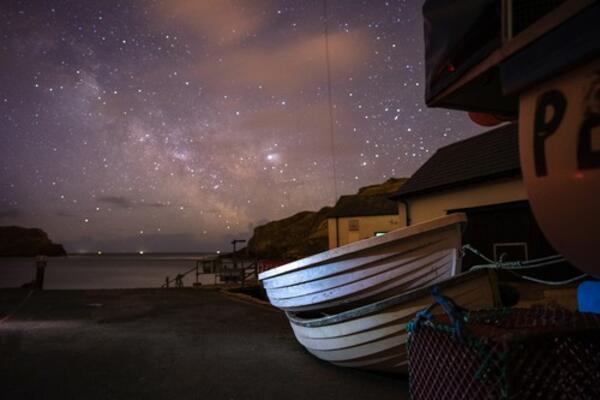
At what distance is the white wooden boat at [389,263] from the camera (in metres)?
5.30

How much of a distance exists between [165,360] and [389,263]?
445 centimetres

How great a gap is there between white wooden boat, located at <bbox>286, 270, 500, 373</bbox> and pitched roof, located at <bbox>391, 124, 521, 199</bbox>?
709cm

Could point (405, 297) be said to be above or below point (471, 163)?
below

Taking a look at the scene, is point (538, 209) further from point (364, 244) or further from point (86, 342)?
point (86, 342)

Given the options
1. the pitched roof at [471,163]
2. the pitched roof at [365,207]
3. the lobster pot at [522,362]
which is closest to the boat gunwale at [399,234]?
the lobster pot at [522,362]

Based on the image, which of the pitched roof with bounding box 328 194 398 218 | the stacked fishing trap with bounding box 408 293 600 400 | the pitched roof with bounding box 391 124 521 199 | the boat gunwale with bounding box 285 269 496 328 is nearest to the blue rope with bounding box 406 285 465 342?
the stacked fishing trap with bounding box 408 293 600 400

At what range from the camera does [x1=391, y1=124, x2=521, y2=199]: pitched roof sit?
12.3 meters

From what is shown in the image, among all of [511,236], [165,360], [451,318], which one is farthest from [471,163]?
[451,318]

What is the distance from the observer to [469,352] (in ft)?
7.65

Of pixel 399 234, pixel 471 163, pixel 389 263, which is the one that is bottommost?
pixel 389 263

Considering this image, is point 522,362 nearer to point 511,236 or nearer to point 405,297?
point 405,297

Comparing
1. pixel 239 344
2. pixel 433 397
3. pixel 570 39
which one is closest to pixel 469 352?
pixel 433 397

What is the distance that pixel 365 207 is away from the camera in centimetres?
3008

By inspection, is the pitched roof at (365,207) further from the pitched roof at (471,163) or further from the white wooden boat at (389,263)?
the white wooden boat at (389,263)
